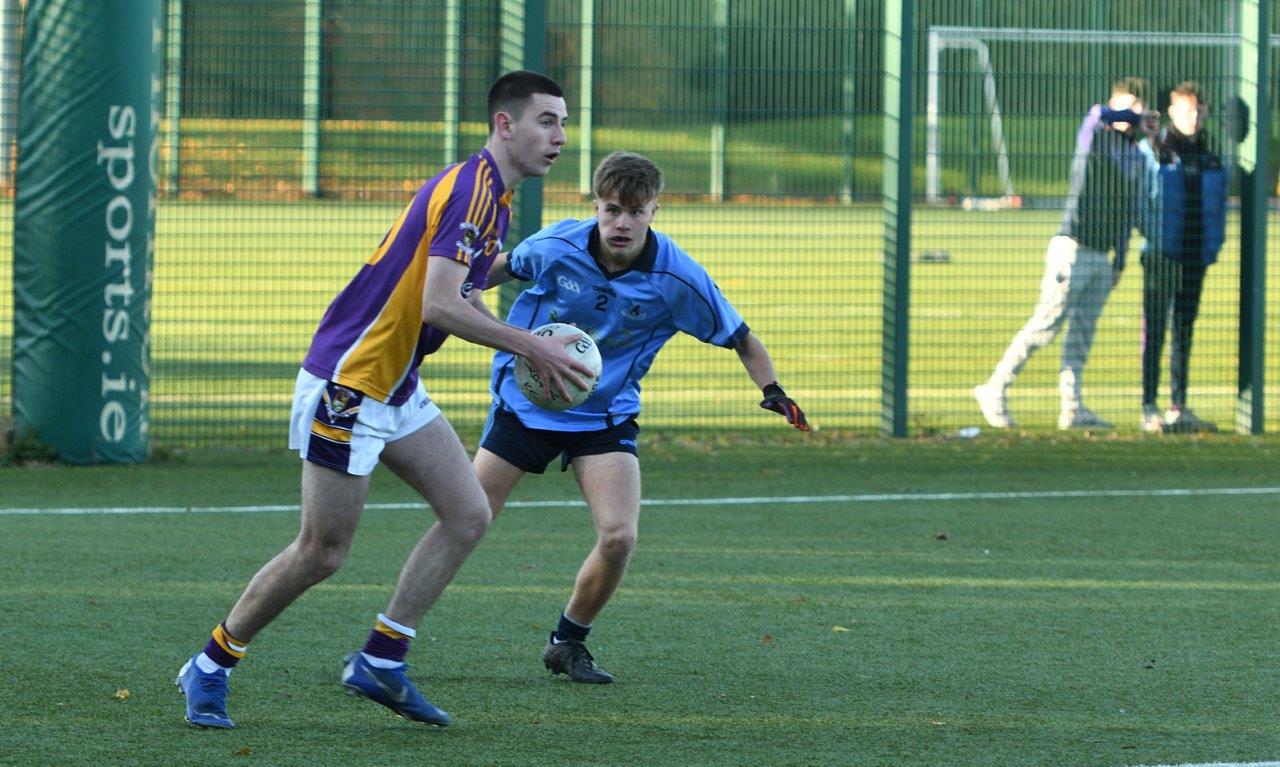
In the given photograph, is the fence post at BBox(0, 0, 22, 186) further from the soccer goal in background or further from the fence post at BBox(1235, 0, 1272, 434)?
the fence post at BBox(1235, 0, 1272, 434)

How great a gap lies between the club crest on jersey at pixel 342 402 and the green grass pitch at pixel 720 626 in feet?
2.87

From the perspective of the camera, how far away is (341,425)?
479cm

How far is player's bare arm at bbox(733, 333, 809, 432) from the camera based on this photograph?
5504 millimetres

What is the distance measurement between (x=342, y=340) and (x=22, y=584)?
277cm

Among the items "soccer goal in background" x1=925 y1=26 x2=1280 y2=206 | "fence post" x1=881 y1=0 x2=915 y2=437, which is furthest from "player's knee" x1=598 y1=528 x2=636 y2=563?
"soccer goal in background" x1=925 y1=26 x2=1280 y2=206

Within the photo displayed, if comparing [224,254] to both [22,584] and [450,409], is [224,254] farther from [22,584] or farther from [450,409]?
[22,584]

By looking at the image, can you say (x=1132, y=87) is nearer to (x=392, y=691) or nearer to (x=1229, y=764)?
(x=1229, y=764)

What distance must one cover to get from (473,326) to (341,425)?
470 mm

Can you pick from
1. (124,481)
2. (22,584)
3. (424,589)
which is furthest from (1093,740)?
(124,481)

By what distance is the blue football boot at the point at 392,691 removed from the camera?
4934mm

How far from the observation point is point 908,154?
1180 cm

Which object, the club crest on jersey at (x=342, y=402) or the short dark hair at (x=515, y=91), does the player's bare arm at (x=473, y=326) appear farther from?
the short dark hair at (x=515, y=91)

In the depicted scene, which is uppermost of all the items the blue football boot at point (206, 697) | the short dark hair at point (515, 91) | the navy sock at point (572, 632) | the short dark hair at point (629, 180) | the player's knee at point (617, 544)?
the short dark hair at point (515, 91)

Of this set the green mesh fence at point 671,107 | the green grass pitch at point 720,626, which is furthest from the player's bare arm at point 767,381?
the green mesh fence at point 671,107
